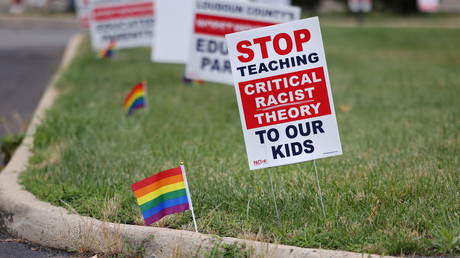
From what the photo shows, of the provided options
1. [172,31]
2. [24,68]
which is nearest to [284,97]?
[172,31]

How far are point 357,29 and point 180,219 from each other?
19261 millimetres

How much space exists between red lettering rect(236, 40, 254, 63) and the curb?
44.7 inches

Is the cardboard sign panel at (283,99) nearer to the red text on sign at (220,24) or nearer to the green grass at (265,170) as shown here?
the green grass at (265,170)

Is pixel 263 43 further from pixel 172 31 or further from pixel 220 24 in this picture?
pixel 172 31

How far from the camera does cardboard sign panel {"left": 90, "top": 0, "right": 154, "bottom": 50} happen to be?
14.4 m

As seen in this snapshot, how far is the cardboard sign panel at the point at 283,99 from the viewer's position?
5.11 m

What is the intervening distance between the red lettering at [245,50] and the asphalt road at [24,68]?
1.70 meters

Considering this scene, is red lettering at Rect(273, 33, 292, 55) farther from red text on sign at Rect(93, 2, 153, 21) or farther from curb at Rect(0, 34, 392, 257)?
red text on sign at Rect(93, 2, 153, 21)

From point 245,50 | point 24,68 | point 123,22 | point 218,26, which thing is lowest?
point 24,68

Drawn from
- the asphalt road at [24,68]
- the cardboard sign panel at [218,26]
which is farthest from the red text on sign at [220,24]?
the asphalt road at [24,68]

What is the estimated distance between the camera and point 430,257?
4531 mm

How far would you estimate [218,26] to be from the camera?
9.23 m

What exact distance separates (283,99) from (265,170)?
54.1 inches

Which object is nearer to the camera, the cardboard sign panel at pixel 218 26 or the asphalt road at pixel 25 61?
the cardboard sign panel at pixel 218 26
